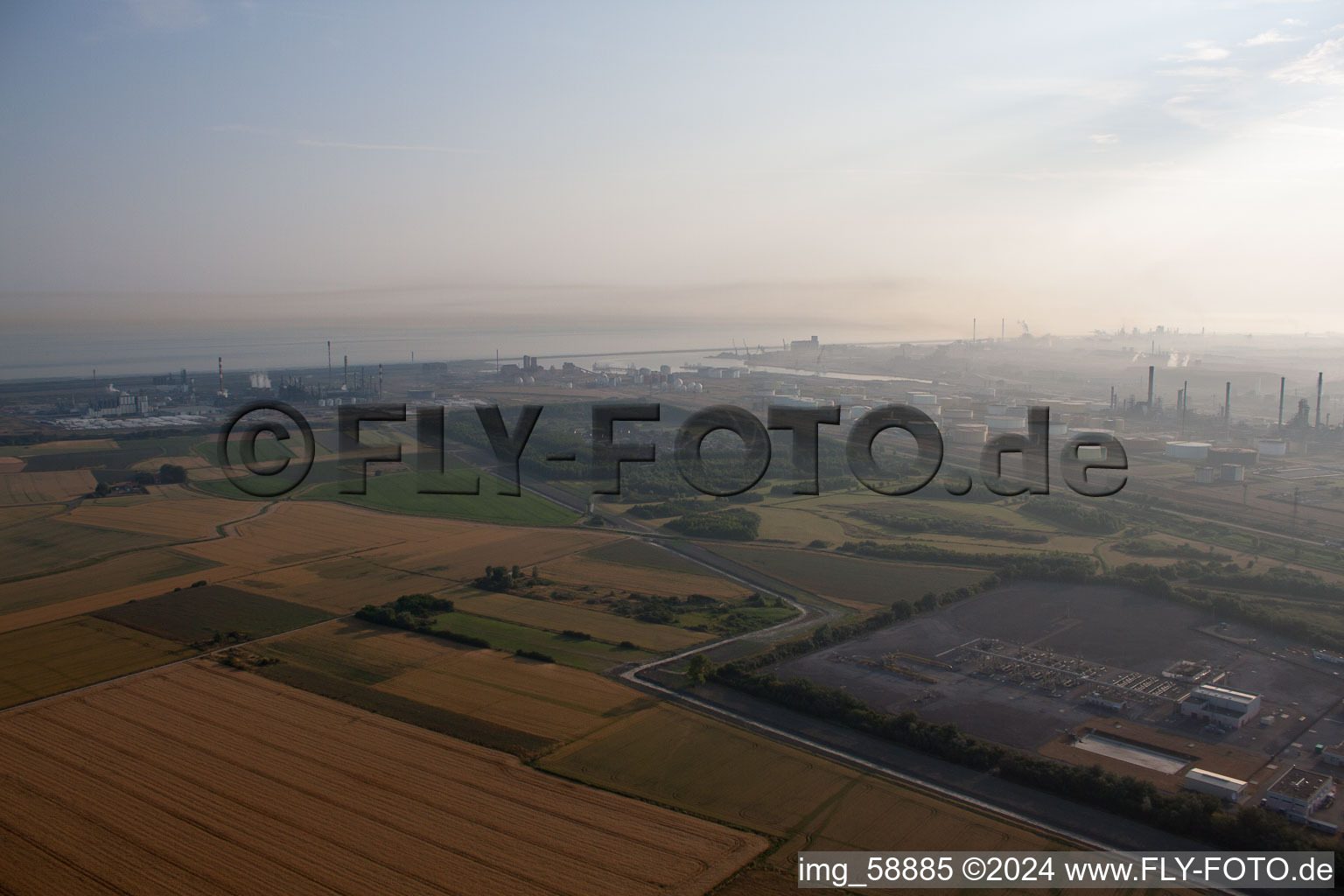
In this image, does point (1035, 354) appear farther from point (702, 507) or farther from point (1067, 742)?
point (1067, 742)

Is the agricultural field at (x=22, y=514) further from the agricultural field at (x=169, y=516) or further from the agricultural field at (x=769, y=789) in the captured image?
the agricultural field at (x=769, y=789)

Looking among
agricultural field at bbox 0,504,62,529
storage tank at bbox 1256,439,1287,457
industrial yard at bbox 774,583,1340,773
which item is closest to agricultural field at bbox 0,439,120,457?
agricultural field at bbox 0,504,62,529

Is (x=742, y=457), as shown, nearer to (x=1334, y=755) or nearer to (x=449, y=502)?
(x=449, y=502)

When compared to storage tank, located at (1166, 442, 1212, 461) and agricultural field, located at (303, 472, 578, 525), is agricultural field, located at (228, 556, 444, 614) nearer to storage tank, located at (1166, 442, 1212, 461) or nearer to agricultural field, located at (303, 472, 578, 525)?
agricultural field, located at (303, 472, 578, 525)

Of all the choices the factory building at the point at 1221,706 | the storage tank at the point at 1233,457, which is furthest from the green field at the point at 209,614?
the storage tank at the point at 1233,457

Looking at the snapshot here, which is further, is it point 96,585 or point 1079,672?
point 96,585

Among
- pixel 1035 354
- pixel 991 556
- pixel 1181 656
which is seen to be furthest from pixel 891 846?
pixel 1035 354

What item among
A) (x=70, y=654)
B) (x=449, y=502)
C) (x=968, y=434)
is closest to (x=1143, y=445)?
(x=968, y=434)
